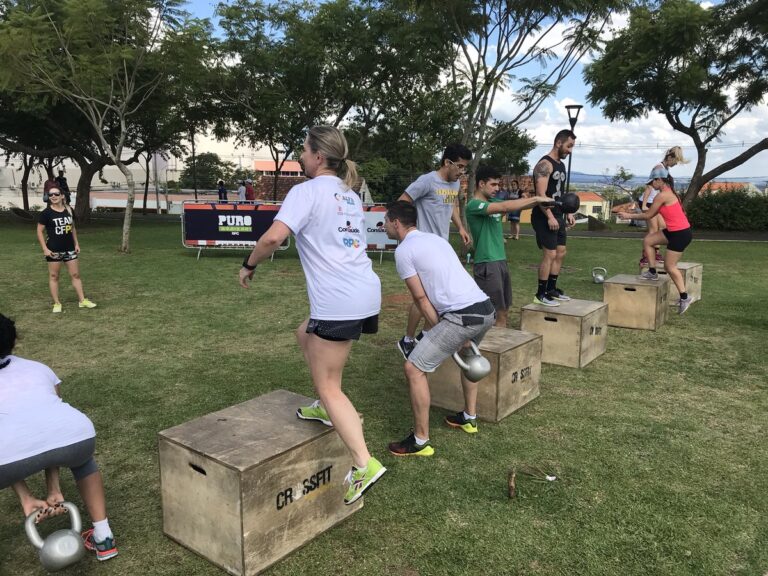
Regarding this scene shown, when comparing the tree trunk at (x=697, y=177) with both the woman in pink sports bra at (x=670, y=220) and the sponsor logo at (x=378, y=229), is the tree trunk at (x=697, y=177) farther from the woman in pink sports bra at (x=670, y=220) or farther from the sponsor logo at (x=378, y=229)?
the woman in pink sports bra at (x=670, y=220)

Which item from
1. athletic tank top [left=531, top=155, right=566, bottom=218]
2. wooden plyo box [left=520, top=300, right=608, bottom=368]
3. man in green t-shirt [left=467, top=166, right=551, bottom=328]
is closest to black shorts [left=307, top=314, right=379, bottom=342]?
man in green t-shirt [left=467, top=166, right=551, bottom=328]

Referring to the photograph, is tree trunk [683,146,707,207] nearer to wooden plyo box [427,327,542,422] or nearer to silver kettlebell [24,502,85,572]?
wooden plyo box [427,327,542,422]

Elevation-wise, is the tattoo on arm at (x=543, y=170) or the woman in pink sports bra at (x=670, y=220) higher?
the tattoo on arm at (x=543, y=170)

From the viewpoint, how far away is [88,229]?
22578 mm

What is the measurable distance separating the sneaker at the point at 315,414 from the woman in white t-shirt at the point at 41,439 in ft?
3.46

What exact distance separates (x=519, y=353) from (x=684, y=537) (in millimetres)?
1921

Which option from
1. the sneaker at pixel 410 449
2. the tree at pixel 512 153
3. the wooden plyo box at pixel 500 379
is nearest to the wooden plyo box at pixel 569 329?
the wooden plyo box at pixel 500 379

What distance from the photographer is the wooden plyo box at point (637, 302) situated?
744cm

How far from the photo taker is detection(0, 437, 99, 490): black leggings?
2434mm

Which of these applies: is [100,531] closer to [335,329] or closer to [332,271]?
[335,329]

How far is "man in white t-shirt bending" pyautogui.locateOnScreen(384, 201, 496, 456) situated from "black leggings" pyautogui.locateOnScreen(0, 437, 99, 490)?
1974mm

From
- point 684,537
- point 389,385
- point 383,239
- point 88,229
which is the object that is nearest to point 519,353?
point 389,385

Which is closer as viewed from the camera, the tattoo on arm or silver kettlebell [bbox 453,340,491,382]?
silver kettlebell [bbox 453,340,491,382]

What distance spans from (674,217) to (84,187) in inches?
912
